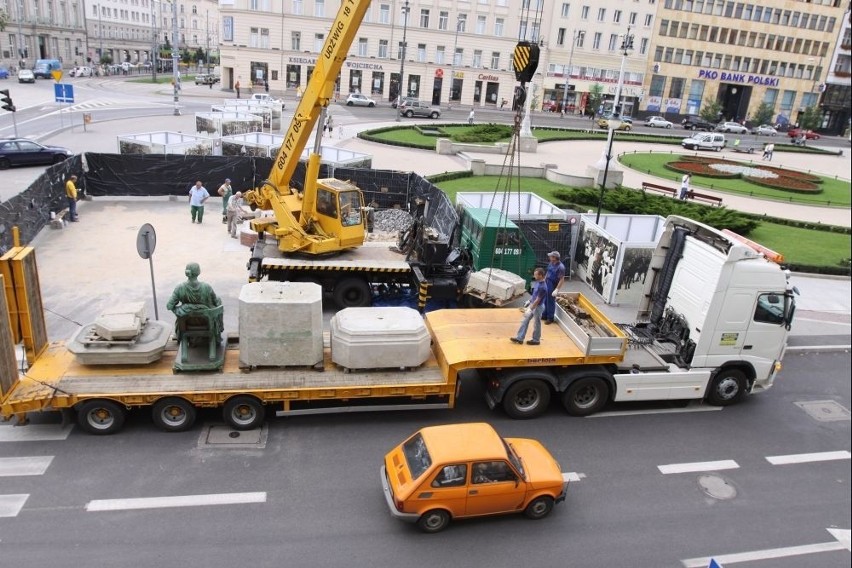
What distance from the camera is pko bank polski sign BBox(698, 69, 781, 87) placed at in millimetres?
79375

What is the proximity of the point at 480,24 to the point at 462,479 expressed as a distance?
70498 mm

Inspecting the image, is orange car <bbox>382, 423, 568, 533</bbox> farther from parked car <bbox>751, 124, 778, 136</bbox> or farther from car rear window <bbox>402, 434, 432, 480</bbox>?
parked car <bbox>751, 124, 778, 136</bbox>

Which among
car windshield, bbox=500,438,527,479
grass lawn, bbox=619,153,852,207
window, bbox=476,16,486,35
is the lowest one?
car windshield, bbox=500,438,527,479

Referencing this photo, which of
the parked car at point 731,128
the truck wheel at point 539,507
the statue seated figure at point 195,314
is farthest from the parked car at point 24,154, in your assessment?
the parked car at point 731,128

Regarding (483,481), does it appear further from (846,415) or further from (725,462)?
(846,415)

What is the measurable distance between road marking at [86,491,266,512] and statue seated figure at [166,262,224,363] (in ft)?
7.92

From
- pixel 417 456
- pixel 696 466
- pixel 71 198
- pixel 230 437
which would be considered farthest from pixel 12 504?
pixel 71 198

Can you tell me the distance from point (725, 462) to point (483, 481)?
16.2 ft

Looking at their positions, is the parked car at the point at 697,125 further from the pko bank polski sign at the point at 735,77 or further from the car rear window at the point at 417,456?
the car rear window at the point at 417,456

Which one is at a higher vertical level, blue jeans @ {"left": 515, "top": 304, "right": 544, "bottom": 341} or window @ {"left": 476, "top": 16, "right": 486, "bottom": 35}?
window @ {"left": 476, "top": 16, "right": 486, "bottom": 35}

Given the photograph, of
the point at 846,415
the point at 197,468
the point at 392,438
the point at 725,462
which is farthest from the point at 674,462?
the point at 846,415

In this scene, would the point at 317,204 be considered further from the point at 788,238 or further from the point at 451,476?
the point at 788,238

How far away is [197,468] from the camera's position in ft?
31.8

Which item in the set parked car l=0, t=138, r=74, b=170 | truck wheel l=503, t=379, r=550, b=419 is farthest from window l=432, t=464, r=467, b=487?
parked car l=0, t=138, r=74, b=170
